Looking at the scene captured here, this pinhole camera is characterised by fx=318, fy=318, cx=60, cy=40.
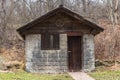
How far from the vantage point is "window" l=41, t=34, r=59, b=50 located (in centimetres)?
2206

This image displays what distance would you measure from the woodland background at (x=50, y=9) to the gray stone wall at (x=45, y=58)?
605cm

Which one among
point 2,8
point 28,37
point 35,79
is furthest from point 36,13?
point 35,79

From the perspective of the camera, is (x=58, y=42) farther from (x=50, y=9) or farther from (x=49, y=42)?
(x=50, y=9)

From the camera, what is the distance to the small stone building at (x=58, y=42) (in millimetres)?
21906

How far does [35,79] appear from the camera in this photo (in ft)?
56.9

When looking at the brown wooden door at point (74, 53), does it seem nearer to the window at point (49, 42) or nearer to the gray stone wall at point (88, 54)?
the gray stone wall at point (88, 54)

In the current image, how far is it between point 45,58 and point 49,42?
115 centimetres

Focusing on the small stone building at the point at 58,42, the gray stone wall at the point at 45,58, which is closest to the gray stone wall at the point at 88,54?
the small stone building at the point at 58,42

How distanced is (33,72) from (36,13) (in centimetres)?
2017

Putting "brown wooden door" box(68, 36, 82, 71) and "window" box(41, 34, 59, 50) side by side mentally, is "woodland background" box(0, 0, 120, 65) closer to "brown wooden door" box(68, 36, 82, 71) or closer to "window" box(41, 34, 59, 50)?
"brown wooden door" box(68, 36, 82, 71)

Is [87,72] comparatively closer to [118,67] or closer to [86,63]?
[86,63]

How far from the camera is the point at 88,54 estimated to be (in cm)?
2234

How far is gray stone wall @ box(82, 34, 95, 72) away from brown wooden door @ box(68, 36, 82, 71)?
39cm

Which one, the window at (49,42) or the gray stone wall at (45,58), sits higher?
the window at (49,42)
